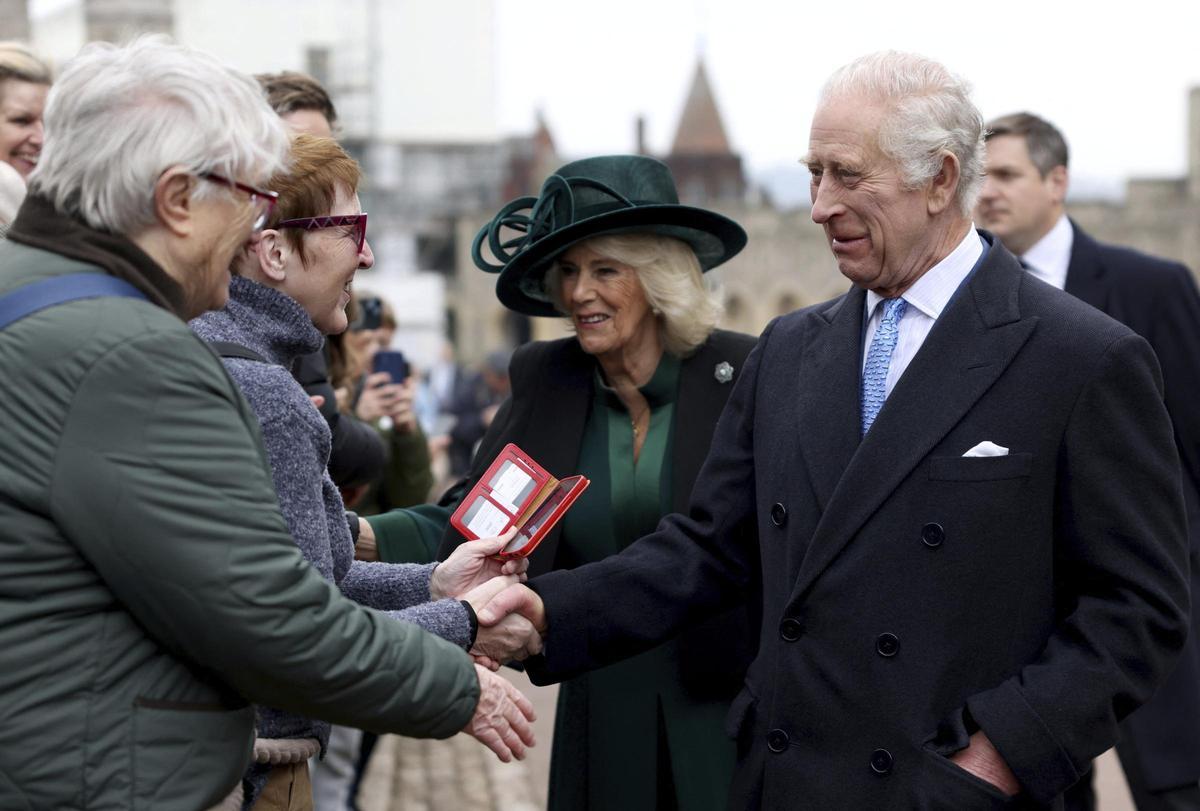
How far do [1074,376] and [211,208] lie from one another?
5.14 feet

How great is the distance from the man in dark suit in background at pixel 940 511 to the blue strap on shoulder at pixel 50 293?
4.30ft

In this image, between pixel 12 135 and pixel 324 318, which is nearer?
pixel 324 318

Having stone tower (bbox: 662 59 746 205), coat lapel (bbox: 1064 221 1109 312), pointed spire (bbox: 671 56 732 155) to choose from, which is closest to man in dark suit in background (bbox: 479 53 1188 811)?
coat lapel (bbox: 1064 221 1109 312)

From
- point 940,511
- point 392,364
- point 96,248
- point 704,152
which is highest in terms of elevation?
point 96,248

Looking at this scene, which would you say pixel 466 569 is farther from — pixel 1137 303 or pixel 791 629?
pixel 1137 303

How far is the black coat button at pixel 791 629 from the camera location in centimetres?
313

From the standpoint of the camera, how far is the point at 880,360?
10.7 ft

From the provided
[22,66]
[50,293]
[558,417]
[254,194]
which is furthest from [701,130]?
[50,293]

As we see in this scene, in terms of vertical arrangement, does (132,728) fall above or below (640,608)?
above

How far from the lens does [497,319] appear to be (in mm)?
57094

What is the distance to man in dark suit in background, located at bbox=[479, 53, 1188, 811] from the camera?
9.52 ft

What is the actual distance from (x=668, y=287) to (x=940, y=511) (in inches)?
60.5

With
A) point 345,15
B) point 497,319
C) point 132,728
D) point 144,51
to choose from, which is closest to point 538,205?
point 144,51

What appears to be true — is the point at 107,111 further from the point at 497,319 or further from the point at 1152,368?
the point at 497,319
